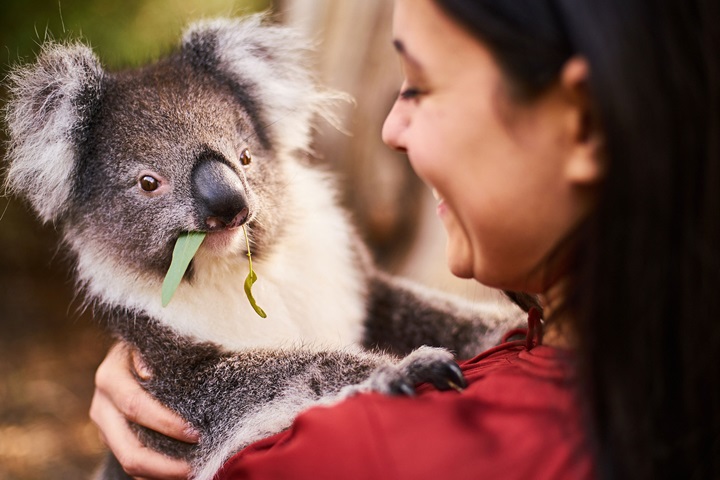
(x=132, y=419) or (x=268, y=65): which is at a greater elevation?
(x=268, y=65)

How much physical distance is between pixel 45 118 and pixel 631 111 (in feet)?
4.87

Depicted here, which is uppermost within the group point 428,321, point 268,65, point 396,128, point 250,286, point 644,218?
point 644,218

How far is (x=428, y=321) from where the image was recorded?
2.14 metres

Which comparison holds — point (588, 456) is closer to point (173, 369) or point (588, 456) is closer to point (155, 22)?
point (173, 369)

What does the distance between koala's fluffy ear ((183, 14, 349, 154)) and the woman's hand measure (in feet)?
2.51

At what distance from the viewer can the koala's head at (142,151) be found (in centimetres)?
159

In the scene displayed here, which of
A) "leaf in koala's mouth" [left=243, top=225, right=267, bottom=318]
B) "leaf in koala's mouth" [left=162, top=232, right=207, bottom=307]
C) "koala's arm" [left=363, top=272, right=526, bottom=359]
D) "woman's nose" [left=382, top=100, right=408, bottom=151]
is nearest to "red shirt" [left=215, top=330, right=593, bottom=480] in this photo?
"woman's nose" [left=382, top=100, right=408, bottom=151]

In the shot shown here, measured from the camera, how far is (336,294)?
1935 mm

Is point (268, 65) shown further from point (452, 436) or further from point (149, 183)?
point (452, 436)

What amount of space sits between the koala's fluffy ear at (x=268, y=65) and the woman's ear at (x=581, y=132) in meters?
1.22

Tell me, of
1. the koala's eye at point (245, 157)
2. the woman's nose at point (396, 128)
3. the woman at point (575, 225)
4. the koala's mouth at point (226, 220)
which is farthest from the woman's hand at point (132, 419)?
the woman's nose at point (396, 128)

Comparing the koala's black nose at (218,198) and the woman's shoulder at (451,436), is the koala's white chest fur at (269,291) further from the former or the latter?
the woman's shoulder at (451,436)

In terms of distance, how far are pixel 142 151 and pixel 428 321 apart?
1.01 m

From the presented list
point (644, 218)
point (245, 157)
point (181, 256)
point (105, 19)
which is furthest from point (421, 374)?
point (105, 19)
